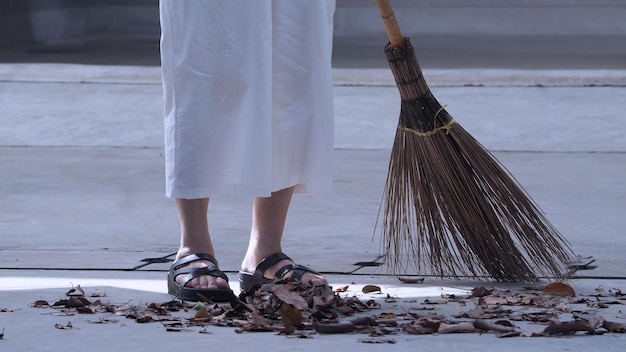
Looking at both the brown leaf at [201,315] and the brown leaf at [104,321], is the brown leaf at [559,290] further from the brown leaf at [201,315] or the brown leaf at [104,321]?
the brown leaf at [104,321]

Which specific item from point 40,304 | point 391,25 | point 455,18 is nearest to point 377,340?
point 40,304

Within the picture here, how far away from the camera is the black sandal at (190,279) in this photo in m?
2.22

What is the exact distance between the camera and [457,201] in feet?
8.10

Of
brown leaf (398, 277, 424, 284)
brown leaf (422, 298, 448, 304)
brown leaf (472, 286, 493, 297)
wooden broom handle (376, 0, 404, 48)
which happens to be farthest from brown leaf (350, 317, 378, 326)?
wooden broom handle (376, 0, 404, 48)

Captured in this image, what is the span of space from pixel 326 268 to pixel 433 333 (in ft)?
2.38

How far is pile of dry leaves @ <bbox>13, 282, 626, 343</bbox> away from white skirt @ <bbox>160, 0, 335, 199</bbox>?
256mm

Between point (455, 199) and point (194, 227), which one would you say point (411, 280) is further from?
point (194, 227)

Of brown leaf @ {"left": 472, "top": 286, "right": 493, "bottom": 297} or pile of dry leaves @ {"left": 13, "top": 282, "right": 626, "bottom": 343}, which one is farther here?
brown leaf @ {"left": 472, "top": 286, "right": 493, "bottom": 297}

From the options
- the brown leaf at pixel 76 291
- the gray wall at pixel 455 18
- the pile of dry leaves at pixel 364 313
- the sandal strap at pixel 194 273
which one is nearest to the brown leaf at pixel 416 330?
the pile of dry leaves at pixel 364 313

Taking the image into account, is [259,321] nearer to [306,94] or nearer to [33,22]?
[306,94]

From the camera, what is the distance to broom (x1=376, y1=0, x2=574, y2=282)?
2.46 m

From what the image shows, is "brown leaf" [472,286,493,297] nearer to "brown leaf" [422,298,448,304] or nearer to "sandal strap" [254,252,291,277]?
"brown leaf" [422,298,448,304]

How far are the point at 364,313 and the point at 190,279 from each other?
37cm

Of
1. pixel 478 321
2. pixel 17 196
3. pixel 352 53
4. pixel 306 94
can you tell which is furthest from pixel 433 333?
pixel 352 53
